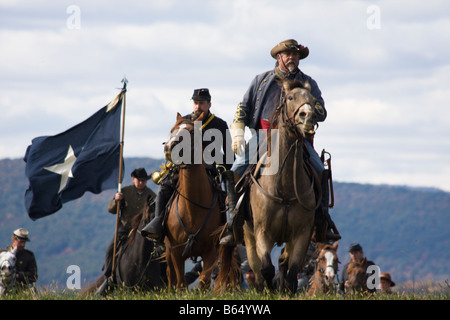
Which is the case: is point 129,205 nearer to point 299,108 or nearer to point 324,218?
point 324,218

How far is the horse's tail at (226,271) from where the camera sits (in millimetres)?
13695

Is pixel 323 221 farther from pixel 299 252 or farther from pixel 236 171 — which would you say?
pixel 236 171

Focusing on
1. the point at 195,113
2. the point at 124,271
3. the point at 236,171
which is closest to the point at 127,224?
the point at 124,271

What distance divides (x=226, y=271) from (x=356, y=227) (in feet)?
510

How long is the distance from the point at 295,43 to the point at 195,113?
8.82ft

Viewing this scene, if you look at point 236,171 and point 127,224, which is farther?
point 127,224

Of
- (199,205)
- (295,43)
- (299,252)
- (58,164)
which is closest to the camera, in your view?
(299,252)

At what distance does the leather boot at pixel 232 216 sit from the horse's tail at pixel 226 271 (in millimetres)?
443

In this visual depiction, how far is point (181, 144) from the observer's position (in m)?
13.2

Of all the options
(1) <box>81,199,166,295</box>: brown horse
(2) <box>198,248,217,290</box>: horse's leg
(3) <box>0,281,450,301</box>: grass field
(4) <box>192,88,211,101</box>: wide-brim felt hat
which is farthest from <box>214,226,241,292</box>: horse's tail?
(1) <box>81,199,166,295</box>: brown horse

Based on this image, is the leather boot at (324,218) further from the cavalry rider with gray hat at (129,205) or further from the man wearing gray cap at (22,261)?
the man wearing gray cap at (22,261)

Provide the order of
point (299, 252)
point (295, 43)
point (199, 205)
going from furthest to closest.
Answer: point (199, 205), point (295, 43), point (299, 252)

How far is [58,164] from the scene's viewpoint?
1734cm

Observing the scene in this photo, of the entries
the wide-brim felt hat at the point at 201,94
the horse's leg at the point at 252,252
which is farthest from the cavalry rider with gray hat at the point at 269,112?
the wide-brim felt hat at the point at 201,94
